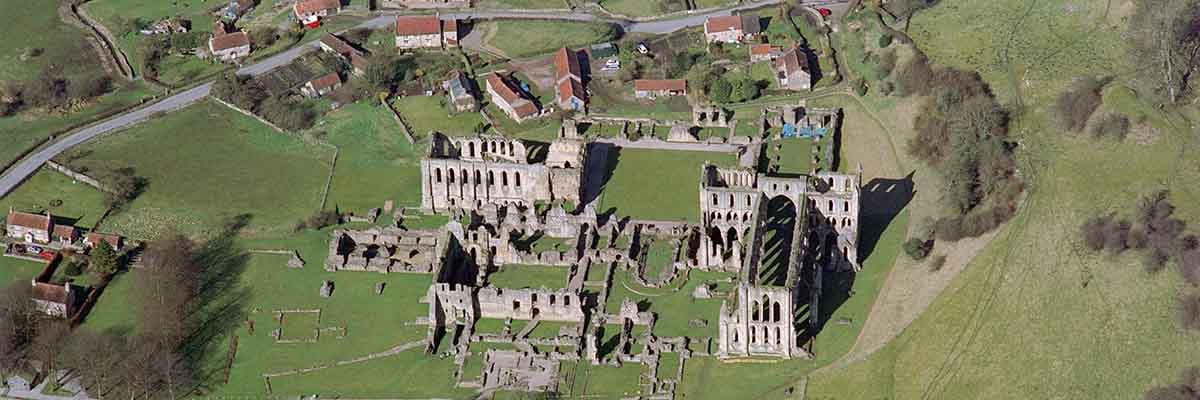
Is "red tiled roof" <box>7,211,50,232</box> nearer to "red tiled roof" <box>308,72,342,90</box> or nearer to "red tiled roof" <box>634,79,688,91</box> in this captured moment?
"red tiled roof" <box>308,72,342,90</box>

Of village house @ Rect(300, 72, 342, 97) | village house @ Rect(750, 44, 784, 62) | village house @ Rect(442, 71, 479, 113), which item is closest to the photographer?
village house @ Rect(442, 71, 479, 113)

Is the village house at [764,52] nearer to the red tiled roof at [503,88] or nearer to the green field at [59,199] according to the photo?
the red tiled roof at [503,88]

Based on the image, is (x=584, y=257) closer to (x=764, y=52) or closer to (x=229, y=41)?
(x=764, y=52)

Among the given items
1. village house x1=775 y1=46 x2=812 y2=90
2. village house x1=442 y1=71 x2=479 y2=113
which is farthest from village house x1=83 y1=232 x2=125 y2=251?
village house x1=775 y1=46 x2=812 y2=90

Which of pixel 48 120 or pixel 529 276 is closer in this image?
pixel 529 276

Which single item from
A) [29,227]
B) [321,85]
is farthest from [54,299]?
[321,85]

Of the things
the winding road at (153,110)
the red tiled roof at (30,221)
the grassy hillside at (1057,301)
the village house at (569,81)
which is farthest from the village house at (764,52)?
the red tiled roof at (30,221)
